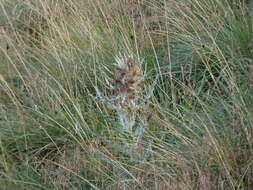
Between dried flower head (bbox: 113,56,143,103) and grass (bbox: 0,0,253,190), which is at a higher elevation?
dried flower head (bbox: 113,56,143,103)

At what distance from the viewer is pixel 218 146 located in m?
2.71

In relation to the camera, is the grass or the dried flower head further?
the dried flower head

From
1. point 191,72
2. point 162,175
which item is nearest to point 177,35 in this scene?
point 191,72

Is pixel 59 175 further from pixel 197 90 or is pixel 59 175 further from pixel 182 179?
pixel 197 90

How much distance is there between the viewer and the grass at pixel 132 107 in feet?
9.02

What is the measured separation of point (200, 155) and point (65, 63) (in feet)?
5.41

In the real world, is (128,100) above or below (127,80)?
below

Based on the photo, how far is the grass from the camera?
9.02 ft

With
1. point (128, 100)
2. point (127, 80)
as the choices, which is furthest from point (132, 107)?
point (127, 80)

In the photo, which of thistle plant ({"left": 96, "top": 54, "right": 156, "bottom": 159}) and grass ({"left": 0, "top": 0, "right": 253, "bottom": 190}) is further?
thistle plant ({"left": 96, "top": 54, "right": 156, "bottom": 159})

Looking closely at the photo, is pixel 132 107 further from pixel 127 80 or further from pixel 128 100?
pixel 127 80

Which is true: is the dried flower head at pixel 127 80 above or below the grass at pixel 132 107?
above

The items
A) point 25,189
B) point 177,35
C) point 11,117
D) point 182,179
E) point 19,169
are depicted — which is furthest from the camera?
point 177,35

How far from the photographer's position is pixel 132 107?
3.02 m
